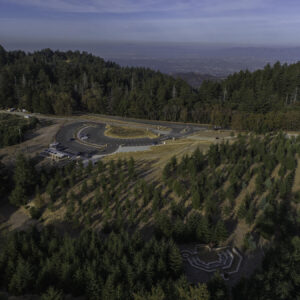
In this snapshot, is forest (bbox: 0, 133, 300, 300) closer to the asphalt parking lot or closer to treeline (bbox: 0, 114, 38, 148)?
the asphalt parking lot

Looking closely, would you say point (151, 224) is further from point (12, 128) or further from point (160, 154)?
point (12, 128)

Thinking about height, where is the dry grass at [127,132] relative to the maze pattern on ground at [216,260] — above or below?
above

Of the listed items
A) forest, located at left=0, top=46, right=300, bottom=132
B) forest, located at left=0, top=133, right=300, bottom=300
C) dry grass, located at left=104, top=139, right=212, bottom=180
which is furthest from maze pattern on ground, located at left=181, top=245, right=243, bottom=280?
forest, located at left=0, top=46, right=300, bottom=132

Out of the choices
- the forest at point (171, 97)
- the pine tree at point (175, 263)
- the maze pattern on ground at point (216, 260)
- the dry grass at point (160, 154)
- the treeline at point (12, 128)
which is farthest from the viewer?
the forest at point (171, 97)

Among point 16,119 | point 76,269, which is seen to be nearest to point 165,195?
point 76,269

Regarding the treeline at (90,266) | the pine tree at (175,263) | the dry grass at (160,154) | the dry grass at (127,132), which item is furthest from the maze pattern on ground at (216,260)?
the dry grass at (127,132)

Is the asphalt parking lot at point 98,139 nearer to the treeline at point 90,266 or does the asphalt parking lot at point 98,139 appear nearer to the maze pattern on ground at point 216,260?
the treeline at point 90,266

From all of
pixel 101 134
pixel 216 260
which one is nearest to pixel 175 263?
pixel 216 260
